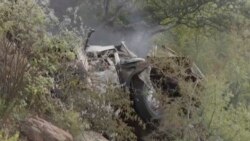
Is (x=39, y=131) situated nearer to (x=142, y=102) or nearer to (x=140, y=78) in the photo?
(x=142, y=102)

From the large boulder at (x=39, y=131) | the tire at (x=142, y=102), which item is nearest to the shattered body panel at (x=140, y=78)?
the tire at (x=142, y=102)

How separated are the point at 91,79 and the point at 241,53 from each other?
8.83 m

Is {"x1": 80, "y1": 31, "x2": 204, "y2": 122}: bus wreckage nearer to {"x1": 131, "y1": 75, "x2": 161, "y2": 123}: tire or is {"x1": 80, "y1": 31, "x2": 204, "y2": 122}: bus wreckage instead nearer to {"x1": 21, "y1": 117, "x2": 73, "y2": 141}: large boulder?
{"x1": 131, "y1": 75, "x2": 161, "y2": 123}: tire

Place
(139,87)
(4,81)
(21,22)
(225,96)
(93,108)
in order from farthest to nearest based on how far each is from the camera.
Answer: (139,87)
(225,96)
(93,108)
(21,22)
(4,81)

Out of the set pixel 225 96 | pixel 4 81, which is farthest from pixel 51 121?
pixel 225 96

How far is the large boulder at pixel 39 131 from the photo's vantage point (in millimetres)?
5473

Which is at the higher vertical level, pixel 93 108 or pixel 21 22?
pixel 21 22

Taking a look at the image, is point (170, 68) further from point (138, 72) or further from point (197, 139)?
point (197, 139)

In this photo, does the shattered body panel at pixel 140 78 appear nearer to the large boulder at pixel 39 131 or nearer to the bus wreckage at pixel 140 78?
the bus wreckage at pixel 140 78

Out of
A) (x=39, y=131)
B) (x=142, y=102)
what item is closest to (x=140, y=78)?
(x=142, y=102)

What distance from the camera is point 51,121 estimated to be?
6234 millimetres

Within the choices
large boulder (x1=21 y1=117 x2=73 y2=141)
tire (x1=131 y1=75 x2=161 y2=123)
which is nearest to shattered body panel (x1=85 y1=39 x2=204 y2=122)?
tire (x1=131 y1=75 x2=161 y2=123)

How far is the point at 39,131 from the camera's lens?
18.1 ft

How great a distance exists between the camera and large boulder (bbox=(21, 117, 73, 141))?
547 cm
